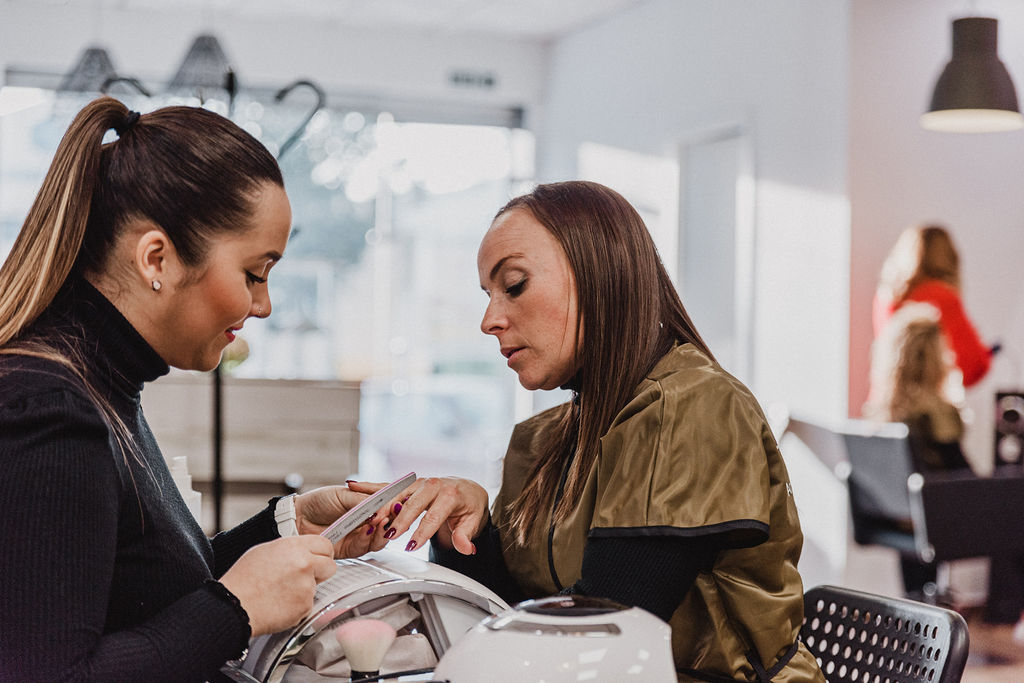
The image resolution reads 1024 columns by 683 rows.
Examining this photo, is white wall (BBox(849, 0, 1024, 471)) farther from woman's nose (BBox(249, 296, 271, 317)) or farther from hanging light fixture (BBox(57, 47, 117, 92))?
woman's nose (BBox(249, 296, 271, 317))

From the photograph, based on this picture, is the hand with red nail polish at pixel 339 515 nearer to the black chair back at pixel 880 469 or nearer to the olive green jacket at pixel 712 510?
the olive green jacket at pixel 712 510

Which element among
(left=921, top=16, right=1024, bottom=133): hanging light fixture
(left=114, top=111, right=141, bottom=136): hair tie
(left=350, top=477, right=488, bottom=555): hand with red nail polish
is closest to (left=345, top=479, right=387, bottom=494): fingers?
(left=350, top=477, right=488, bottom=555): hand with red nail polish

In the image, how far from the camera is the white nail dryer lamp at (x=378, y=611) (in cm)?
110

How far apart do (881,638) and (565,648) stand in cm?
67

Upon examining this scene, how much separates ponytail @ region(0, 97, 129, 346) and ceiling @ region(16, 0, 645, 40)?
5.59 metres

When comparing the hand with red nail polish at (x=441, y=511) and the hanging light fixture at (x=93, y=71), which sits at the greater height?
the hanging light fixture at (x=93, y=71)

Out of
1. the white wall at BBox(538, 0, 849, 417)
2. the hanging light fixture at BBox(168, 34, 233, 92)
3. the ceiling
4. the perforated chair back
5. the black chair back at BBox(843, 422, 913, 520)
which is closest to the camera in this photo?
the perforated chair back

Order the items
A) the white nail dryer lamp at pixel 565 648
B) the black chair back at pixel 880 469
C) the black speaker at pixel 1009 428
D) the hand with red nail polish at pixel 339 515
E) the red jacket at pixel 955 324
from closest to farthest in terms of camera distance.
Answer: the white nail dryer lamp at pixel 565 648 → the hand with red nail polish at pixel 339 515 → the black chair back at pixel 880 469 → the red jacket at pixel 955 324 → the black speaker at pixel 1009 428

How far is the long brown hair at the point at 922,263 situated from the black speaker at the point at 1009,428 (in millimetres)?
672

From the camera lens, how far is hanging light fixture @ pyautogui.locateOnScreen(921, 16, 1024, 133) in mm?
3838

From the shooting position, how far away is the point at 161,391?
332 centimetres

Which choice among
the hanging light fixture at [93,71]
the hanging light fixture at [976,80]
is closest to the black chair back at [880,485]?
the hanging light fixture at [976,80]

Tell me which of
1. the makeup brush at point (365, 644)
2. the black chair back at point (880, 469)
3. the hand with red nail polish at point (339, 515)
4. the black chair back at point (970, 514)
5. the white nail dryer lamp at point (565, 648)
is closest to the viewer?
the white nail dryer lamp at point (565, 648)

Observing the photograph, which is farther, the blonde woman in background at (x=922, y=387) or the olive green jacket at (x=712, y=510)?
the blonde woman in background at (x=922, y=387)
